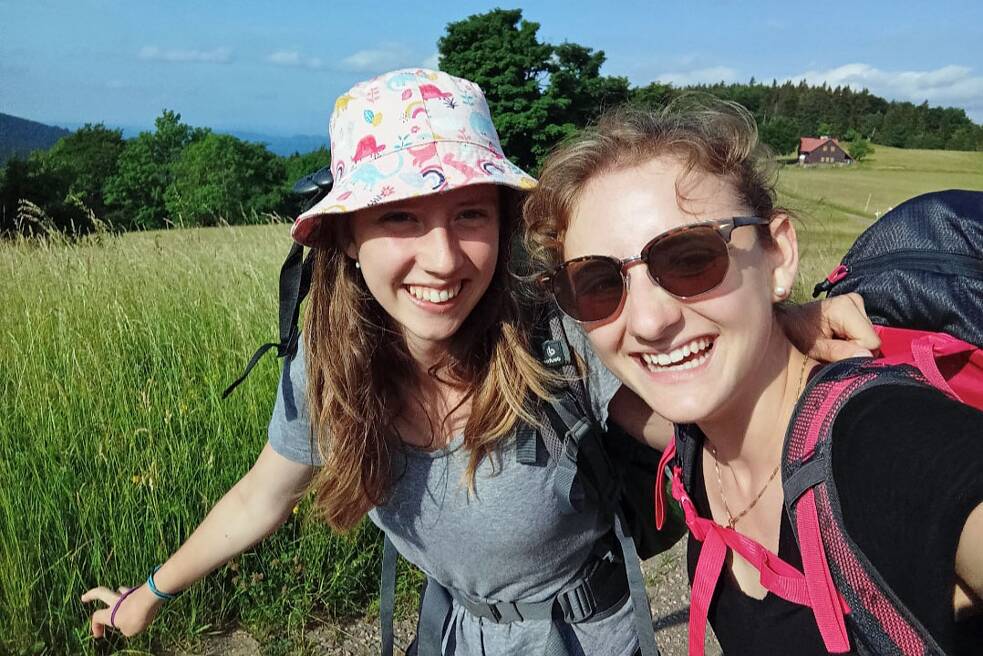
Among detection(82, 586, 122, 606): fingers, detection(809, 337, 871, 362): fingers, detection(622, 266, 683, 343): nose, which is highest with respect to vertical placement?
detection(622, 266, 683, 343): nose

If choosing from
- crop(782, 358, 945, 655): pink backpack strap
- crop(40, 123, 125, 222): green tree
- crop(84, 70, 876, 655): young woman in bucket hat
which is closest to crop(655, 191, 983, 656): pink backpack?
crop(782, 358, 945, 655): pink backpack strap

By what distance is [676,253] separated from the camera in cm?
129

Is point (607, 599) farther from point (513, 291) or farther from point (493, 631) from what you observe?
point (513, 291)

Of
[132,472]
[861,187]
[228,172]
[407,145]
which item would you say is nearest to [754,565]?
[407,145]

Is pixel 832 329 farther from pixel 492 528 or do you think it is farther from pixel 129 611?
pixel 129 611

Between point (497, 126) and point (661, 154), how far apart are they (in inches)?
1279

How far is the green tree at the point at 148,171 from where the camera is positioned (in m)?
46.8

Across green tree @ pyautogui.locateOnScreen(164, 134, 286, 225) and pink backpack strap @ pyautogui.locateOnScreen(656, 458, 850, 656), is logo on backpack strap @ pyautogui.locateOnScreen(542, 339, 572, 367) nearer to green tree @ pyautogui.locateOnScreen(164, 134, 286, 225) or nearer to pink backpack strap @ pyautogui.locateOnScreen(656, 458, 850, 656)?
pink backpack strap @ pyautogui.locateOnScreen(656, 458, 850, 656)

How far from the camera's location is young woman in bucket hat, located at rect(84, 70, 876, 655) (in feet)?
5.15

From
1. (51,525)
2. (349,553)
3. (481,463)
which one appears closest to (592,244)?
(481,463)

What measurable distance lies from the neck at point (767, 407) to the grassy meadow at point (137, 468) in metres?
0.41

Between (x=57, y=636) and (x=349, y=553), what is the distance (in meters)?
1.07

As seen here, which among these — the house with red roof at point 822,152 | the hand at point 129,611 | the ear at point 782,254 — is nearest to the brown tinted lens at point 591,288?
the ear at point 782,254

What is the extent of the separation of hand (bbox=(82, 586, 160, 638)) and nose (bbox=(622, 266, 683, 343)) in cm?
157
